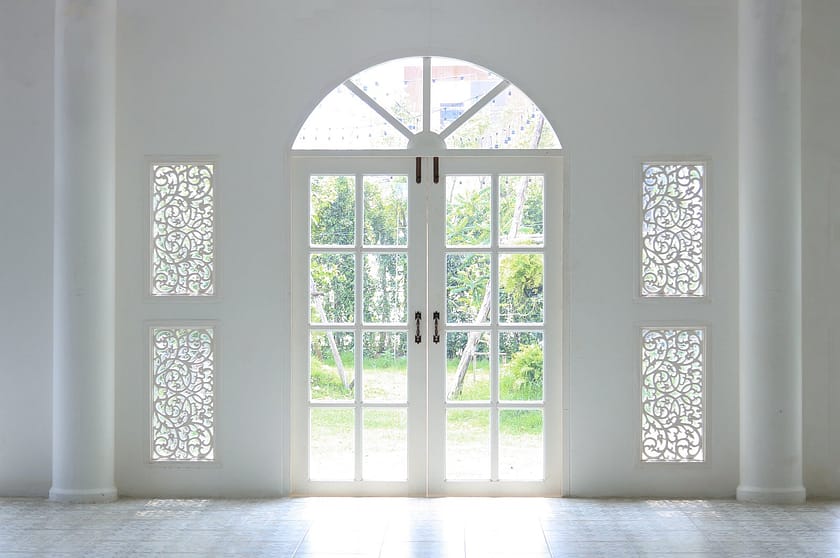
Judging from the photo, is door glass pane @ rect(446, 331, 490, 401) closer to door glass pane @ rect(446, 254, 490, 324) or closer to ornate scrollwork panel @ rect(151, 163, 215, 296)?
door glass pane @ rect(446, 254, 490, 324)

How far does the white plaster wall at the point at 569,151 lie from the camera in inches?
218

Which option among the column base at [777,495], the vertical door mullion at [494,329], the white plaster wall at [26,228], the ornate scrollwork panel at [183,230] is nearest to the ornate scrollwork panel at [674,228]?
the vertical door mullion at [494,329]

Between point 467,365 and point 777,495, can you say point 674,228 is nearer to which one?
point 467,365

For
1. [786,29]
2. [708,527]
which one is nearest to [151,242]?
[708,527]

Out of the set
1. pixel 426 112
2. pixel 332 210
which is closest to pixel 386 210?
pixel 332 210

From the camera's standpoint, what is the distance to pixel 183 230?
560cm

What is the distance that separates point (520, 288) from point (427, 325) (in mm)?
616

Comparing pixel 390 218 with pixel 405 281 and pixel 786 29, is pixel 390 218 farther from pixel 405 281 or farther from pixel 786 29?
pixel 786 29

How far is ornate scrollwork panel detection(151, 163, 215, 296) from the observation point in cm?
559

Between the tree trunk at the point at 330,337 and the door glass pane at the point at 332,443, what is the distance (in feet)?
0.66

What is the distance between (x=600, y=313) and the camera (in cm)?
553

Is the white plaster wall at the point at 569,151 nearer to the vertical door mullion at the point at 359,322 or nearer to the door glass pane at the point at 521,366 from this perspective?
the door glass pane at the point at 521,366

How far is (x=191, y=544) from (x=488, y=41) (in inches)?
130

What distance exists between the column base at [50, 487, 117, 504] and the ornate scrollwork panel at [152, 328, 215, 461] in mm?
363
